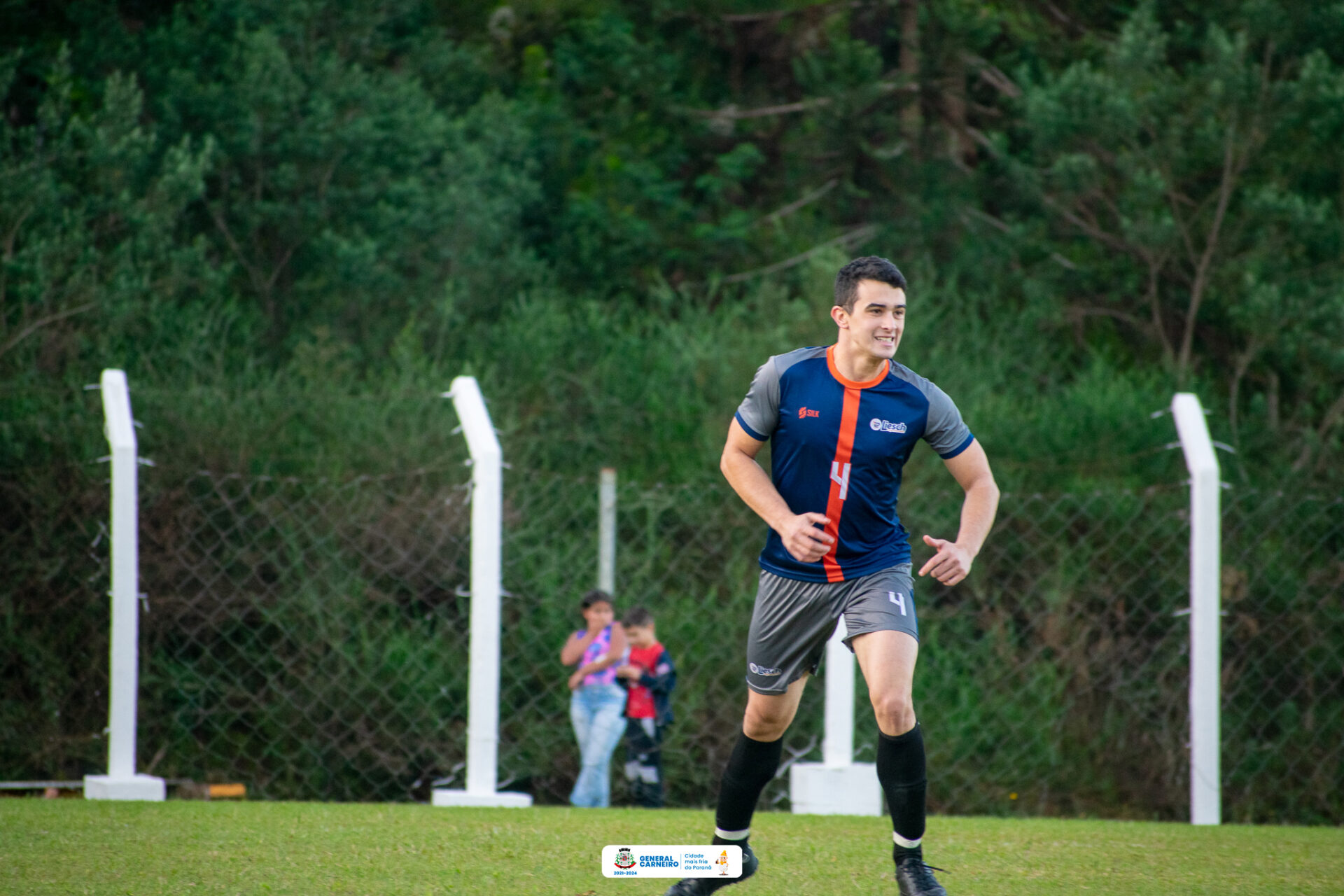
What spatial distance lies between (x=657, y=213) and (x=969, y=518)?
11.7 meters

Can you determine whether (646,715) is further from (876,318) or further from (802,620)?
(876,318)

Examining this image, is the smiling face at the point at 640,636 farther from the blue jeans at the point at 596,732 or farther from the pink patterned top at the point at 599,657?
the blue jeans at the point at 596,732

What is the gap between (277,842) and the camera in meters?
4.39

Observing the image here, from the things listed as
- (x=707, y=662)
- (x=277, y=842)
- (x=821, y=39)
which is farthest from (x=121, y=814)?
(x=821, y=39)

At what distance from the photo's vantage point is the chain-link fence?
733 centimetres

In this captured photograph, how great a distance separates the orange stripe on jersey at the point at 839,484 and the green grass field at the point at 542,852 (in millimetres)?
910

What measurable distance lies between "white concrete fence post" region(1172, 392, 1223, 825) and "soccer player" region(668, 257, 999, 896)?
2.66m

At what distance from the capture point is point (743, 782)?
12.3 feet

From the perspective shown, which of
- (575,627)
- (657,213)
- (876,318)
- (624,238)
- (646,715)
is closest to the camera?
(876,318)

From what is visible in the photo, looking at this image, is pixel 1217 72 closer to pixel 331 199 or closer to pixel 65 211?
pixel 331 199

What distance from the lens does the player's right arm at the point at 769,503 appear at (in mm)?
3406

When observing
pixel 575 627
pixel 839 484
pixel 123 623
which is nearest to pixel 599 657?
pixel 575 627

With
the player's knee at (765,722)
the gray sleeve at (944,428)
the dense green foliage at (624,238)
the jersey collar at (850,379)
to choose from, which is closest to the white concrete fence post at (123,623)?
the dense green foliage at (624,238)

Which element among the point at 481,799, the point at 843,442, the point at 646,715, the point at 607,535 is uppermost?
the point at 843,442
